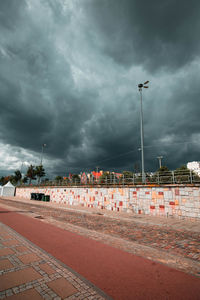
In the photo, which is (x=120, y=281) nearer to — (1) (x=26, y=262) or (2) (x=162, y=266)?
(2) (x=162, y=266)

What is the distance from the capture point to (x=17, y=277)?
3039 mm

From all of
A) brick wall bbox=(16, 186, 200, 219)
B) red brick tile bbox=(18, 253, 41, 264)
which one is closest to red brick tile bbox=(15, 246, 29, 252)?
red brick tile bbox=(18, 253, 41, 264)

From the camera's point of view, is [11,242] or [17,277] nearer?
[17,277]

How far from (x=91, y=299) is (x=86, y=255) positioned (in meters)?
1.98

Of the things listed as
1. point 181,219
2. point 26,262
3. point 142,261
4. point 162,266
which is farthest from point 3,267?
point 181,219

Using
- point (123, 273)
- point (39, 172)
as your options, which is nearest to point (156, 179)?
point (123, 273)

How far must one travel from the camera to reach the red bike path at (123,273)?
276 cm

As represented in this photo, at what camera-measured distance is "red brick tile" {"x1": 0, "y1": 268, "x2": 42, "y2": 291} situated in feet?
9.18

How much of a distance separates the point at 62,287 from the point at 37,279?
1.88ft

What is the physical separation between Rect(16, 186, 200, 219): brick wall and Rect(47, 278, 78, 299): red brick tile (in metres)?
11.0

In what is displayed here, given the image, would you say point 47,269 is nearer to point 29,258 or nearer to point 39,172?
point 29,258

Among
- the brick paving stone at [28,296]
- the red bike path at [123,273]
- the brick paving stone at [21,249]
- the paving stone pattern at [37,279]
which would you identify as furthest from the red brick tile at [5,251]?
the brick paving stone at [28,296]

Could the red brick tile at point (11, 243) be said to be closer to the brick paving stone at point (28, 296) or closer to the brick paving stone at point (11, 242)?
the brick paving stone at point (11, 242)

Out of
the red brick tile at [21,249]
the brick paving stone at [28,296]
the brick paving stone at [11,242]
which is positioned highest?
the brick paving stone at [28,296]
